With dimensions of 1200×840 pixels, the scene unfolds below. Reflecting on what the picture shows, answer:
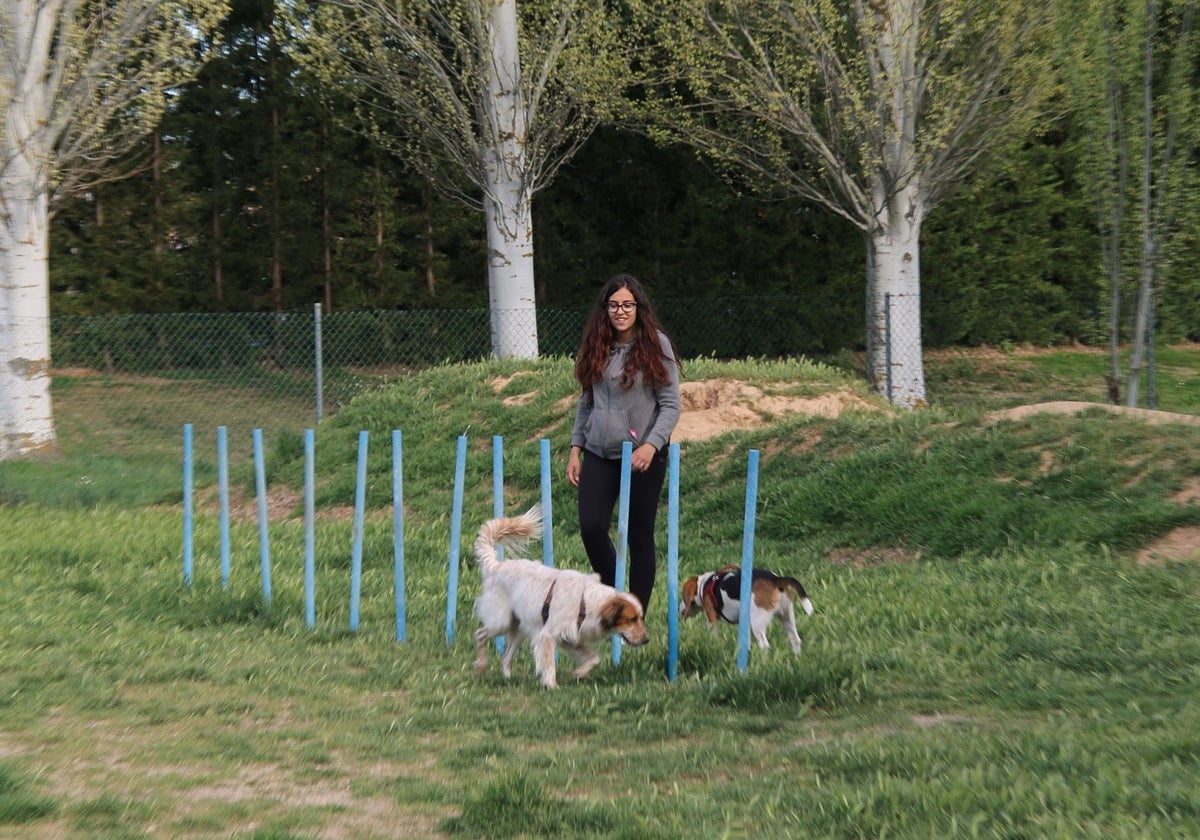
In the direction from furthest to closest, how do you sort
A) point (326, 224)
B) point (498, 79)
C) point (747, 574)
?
point (326, 224) → point (498, 79) → point (747, 574)

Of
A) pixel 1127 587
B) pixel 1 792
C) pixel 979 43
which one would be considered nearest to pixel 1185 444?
pixel 1127 587

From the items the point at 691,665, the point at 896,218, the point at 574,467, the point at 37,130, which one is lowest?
the point at 691,665

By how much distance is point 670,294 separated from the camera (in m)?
22.3

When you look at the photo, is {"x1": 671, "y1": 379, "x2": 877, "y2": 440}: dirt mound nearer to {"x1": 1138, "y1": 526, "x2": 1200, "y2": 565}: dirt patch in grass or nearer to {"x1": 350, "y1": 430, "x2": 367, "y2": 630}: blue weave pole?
{"x1": 1138, "y1": 526, "x2": 1200, "y2": 565}: dirt patch in grass

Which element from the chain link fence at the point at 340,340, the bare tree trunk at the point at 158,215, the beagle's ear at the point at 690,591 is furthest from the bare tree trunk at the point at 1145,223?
the bare tree trunk at the point at 158,215

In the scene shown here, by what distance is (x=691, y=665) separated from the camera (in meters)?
5.86

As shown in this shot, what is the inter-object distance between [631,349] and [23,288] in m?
10.5

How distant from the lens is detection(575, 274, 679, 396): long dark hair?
6.29 metres

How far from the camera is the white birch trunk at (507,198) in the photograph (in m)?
15.9

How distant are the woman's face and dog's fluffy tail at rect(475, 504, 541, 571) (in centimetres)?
114

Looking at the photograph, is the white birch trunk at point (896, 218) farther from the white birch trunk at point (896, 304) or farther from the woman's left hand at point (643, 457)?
the woman's left hand at point (643, 457)

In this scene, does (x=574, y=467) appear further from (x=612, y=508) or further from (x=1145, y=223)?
(x=1145, y=223)

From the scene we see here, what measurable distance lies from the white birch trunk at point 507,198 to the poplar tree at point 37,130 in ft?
11.8

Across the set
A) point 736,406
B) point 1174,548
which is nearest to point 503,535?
point 1174,548
